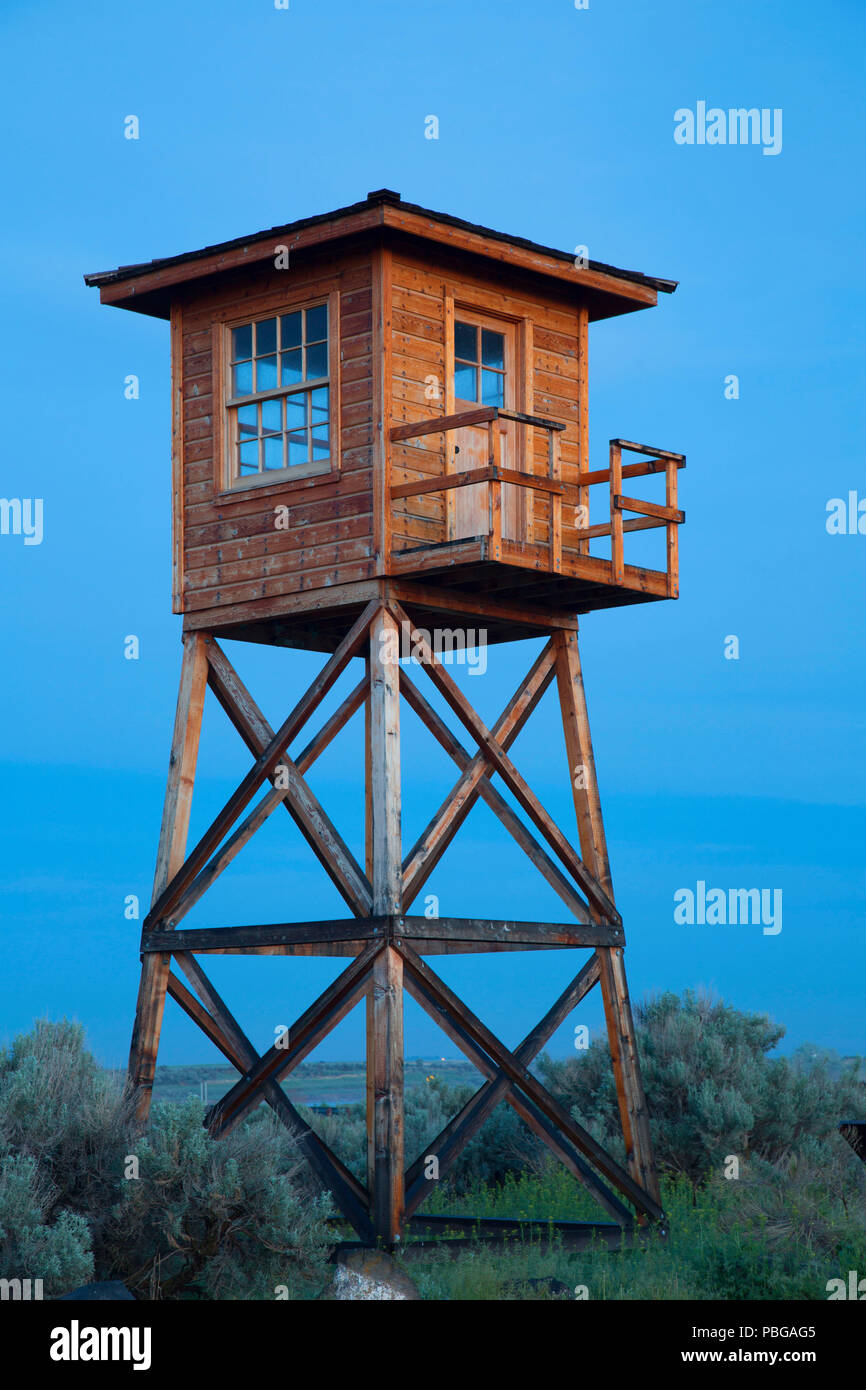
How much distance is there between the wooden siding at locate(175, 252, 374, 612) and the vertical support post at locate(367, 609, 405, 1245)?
0.97m

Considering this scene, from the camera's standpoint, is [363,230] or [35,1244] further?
[363,230]

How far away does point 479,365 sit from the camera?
17719 millimetres

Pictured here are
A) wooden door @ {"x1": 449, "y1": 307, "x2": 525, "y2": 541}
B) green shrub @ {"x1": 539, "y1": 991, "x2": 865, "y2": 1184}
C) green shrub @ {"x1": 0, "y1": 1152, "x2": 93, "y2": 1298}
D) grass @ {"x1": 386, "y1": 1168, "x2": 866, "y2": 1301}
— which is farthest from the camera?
green shrub @ {"x1": 539, "y1": 991, "x2": 865, "y2": 1184}

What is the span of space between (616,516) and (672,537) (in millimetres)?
998

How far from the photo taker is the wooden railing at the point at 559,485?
15719 millimetres

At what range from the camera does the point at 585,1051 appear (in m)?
23.8

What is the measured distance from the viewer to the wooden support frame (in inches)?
615

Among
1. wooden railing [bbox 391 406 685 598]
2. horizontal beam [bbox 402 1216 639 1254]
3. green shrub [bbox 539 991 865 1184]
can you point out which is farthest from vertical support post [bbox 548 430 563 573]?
green shrub [bbox 539 991 865 1184]

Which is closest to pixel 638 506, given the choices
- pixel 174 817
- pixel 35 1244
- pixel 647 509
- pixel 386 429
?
pixel 647 509

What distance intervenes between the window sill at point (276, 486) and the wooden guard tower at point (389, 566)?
33 mm

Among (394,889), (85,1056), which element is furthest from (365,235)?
(85,1056)

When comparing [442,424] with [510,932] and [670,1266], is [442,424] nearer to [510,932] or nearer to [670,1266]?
[510,932]

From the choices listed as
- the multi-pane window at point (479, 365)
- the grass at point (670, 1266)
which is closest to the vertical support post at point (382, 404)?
the multi-pane window at point (479, 365)

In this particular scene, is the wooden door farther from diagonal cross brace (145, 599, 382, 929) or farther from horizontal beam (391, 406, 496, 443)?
diagonal cross brace (145, 599, 382, 929)
